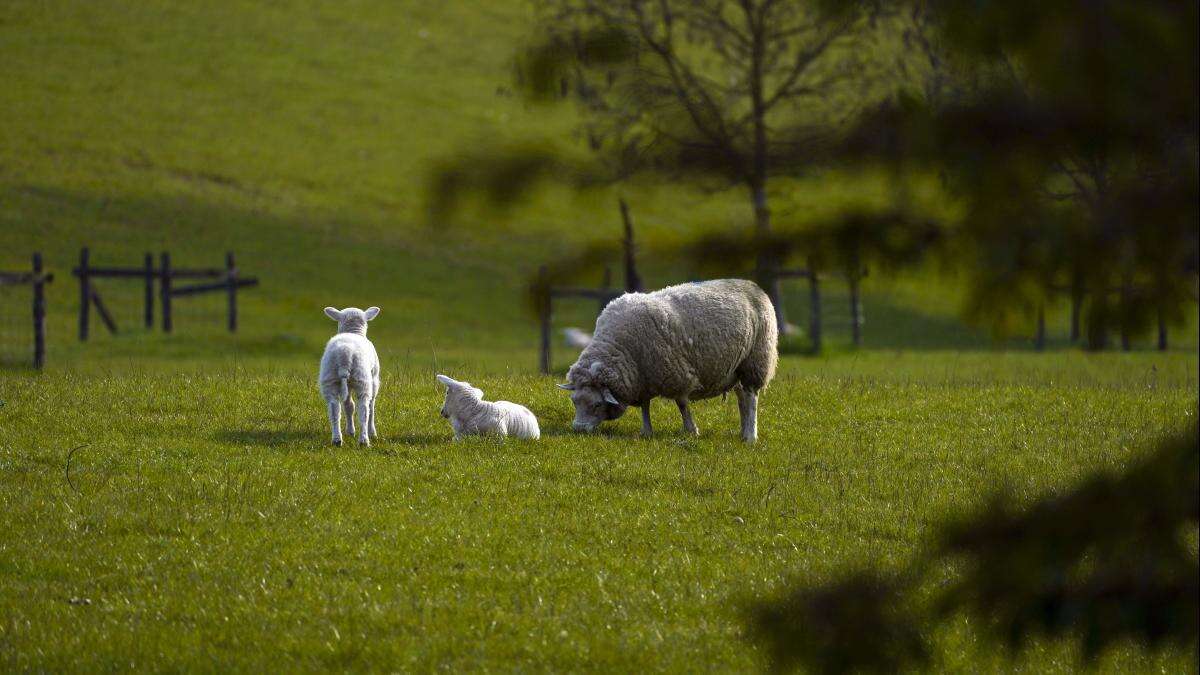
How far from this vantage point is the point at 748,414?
645 inches

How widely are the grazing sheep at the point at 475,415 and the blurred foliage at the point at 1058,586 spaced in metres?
10.4

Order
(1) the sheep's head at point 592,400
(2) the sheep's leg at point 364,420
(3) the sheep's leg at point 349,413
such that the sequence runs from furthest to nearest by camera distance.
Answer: (1) the sheep's head at point 592,400, (3) the sheep's leg at point 349,413, (2) the sheep's leg at point 364,420

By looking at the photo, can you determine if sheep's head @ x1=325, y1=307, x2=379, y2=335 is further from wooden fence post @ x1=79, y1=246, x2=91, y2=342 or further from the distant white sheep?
the distant white sheep

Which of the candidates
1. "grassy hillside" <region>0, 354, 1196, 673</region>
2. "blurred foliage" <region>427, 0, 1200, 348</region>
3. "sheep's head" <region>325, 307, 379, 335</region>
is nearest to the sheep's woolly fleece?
"grassy hillside" <region>0, 354, 1196, 673</region>

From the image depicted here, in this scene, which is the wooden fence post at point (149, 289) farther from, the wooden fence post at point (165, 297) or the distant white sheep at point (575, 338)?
the distant white sheep at point (575, 338)

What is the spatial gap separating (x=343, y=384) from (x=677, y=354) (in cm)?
401

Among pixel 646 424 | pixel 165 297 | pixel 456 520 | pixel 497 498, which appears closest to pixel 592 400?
pixel 646 424

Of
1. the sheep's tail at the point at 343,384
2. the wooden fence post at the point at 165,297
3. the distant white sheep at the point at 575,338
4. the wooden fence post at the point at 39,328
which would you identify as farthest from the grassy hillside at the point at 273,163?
the sheep's tail at the point at 343,384

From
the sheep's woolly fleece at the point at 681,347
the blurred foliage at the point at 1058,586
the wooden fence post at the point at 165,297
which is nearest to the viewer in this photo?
the blurred foliage at the point at 1058,586

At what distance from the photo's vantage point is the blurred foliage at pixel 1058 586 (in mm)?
4746

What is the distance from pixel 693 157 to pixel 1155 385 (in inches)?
807

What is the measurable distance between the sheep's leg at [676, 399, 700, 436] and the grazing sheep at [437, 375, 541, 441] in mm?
2015

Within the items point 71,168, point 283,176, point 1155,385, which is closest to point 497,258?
point 283,176

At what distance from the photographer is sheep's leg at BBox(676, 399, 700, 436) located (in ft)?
54.0
